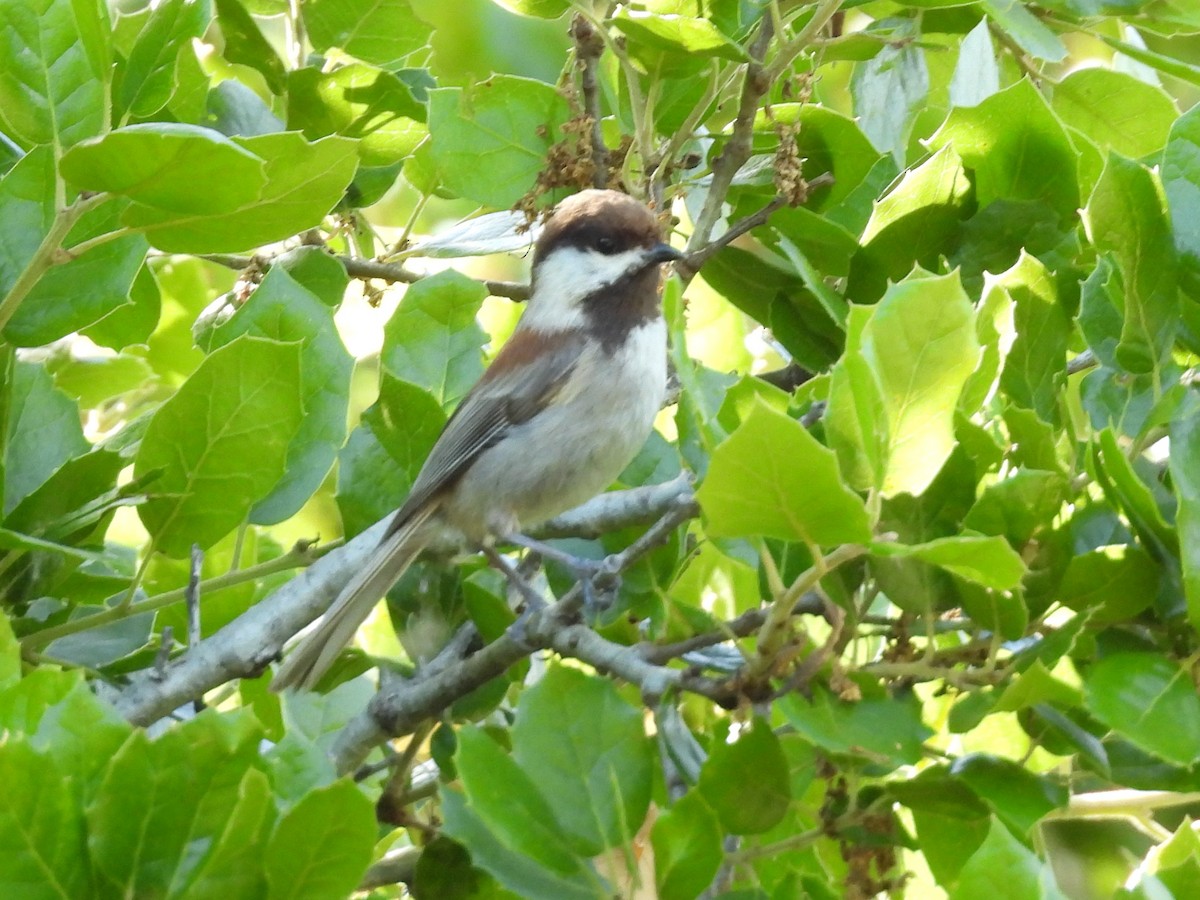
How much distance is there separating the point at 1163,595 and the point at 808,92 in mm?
1153

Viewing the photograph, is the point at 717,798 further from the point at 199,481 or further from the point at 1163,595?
the point at 199,481

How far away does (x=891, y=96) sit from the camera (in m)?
2.58

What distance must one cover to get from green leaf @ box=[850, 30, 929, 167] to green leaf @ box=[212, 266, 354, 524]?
3.81 ft

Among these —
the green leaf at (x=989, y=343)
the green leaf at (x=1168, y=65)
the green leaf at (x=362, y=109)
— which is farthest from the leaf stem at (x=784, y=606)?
the green leaf at (x=362, y=109)

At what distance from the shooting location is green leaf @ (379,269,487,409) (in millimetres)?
2350

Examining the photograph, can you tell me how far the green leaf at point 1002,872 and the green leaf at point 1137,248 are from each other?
807 millimetres

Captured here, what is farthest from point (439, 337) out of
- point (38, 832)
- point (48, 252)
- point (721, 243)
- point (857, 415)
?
point (38, 832)

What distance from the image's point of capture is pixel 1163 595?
5.46 feet

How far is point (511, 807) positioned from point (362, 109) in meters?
1.65

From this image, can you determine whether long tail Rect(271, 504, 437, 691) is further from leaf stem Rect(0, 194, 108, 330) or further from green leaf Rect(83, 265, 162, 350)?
leaf stem Rect(0, 194, 108, 330)

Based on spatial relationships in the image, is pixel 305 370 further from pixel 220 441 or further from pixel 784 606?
pixel 784 606

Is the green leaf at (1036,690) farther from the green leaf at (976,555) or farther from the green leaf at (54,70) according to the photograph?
the green leaf at (54,70)

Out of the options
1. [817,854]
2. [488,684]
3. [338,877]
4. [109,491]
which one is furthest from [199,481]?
[817,854]

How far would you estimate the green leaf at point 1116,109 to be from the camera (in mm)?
2482
